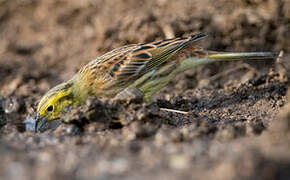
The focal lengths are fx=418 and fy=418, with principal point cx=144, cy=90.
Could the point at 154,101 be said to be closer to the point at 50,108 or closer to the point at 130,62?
the point at 130,62

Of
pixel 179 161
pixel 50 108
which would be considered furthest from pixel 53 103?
pixel 179 161

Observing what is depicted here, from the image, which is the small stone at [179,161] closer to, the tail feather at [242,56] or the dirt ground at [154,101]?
the dirt ground at [154,101]

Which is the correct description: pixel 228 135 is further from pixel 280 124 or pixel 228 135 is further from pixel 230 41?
pixel 230 41

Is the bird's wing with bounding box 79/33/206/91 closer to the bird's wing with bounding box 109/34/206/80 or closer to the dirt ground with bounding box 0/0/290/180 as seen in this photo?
the bird's wing with bounding box 109/34/206/80

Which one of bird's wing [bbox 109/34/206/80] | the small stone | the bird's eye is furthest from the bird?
the small stone

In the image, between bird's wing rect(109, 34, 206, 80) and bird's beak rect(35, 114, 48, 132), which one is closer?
bird's beak rect(35, 114, 48, 132)

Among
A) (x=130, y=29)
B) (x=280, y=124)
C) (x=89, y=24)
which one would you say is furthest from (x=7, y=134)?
(x=89, y=24)
